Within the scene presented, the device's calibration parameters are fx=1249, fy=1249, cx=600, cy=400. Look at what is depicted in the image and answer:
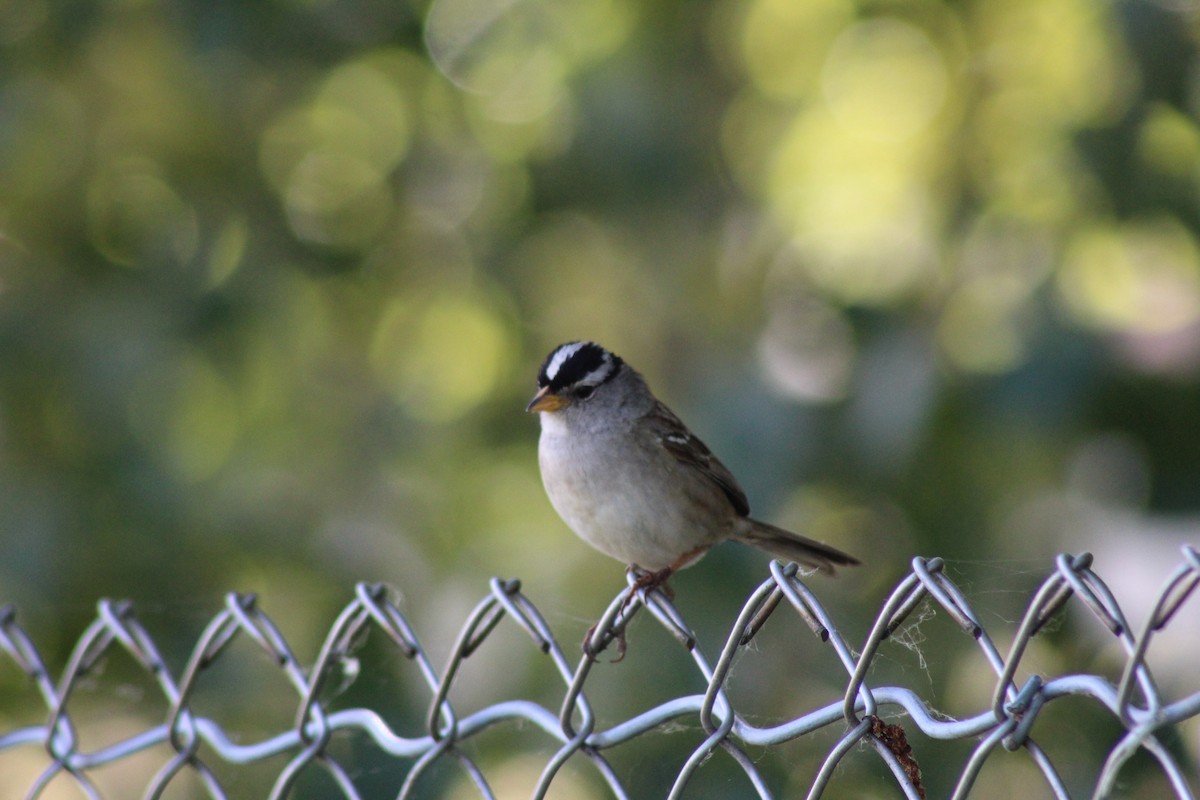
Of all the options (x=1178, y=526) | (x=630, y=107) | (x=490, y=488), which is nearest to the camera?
(x=1178, y=526)

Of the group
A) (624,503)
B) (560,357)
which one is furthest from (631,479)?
(560,357)

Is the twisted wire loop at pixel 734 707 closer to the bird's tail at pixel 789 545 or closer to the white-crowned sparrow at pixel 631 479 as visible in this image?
the bird's tail at pixel 789 545

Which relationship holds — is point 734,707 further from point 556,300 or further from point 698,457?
point 556,300

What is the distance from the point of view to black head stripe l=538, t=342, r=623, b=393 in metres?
2.95

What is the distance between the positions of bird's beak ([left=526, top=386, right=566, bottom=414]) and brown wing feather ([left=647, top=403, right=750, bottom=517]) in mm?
274

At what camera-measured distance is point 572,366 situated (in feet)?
9.70

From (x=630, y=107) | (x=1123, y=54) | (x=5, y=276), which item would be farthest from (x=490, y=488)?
(x=1123, y=54)

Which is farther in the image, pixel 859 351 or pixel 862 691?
pixel 859 351

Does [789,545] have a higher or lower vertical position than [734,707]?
lower

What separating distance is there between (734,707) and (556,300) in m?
2.64

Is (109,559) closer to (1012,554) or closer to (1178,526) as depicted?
(1012,554)

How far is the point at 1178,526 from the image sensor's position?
2.59 meters

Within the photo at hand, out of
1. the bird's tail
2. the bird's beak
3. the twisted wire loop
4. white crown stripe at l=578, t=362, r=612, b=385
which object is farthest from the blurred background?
the twisted wire loop

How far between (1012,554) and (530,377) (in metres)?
1.59
